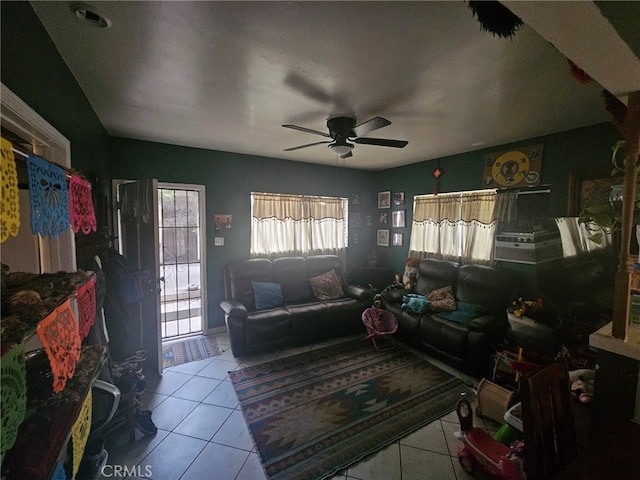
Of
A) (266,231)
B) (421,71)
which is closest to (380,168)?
(266,231)

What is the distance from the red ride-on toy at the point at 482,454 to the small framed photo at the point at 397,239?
3174 mm

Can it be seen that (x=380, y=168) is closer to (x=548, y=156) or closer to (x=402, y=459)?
(x=548, y=156)

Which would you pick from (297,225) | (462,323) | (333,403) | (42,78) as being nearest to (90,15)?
(42,78)

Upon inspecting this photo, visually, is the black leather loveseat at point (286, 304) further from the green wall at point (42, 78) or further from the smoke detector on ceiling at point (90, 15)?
the smoke detector on ceiling at point (90, 15)

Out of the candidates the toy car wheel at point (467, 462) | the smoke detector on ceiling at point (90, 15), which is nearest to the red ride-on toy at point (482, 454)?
the toy car wheel at point (467, 462)

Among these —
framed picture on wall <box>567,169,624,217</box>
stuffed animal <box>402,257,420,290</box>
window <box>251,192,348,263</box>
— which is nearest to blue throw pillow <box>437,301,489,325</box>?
stuffed animal <box>402,257,420,290</box>

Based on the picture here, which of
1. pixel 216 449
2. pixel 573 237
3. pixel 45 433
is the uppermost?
pixel 573 237

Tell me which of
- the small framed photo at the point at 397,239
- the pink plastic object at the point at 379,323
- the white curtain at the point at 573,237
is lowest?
the pink plastic object at the point at 379,323

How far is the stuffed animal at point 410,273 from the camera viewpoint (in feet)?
13.7

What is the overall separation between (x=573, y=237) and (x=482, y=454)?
2.28 meters

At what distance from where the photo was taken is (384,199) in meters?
5.16

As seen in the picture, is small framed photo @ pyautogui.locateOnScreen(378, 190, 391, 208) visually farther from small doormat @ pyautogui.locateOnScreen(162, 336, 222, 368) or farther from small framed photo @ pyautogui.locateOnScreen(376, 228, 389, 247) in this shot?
small doormat @ pyautogui.locateOnScreen(162, 336, 222, 368)

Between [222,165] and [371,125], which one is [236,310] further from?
[371,125]

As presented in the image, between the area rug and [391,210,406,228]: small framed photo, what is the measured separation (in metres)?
2.25
